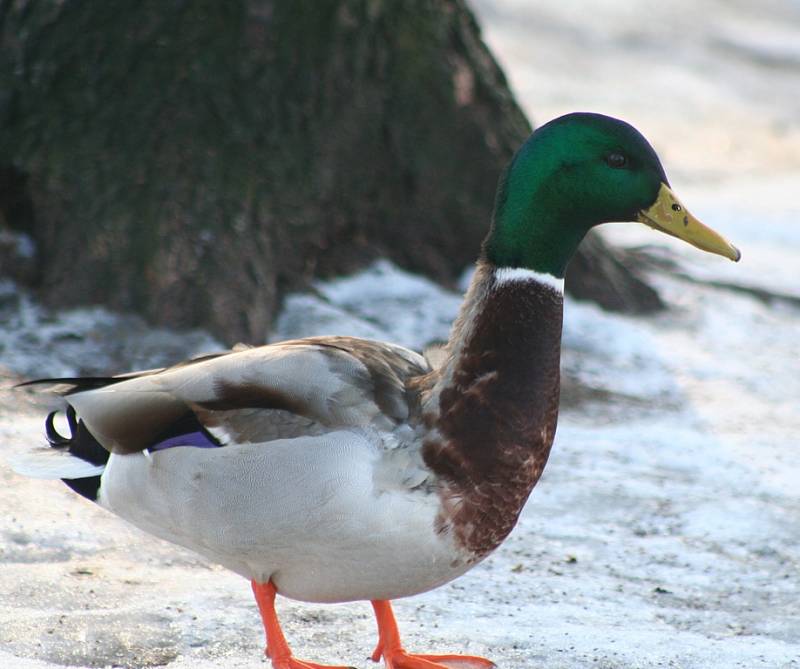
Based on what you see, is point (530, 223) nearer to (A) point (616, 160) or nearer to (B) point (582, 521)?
(A) point (616, 160)

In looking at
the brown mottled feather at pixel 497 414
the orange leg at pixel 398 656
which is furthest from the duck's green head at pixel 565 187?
the orange leg at pixel 398 656

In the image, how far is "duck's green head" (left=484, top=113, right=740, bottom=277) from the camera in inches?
132

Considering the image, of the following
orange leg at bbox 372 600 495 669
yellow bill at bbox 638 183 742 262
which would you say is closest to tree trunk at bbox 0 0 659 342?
orange leg at bbox 372 600 495 669

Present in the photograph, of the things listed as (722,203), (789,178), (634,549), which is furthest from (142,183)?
(789,178)

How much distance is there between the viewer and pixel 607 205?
3387mm

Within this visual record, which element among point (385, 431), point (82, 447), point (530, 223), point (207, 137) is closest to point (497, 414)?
point (385, 431)

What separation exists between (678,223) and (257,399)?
1124 millimetres

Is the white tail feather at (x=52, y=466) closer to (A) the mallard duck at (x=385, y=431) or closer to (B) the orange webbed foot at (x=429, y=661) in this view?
(A) the mallard duck at (x=385, y=431)

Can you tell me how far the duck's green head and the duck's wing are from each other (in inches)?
17.1

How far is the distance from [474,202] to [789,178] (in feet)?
15.7

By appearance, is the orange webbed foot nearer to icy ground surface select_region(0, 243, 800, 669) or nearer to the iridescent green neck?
icy ground surface select_region(0, 243, 800, 669)

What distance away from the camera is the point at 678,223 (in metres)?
3.44

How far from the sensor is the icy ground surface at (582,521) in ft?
11.7

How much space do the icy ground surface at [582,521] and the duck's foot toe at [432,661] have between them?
2.6 inches
